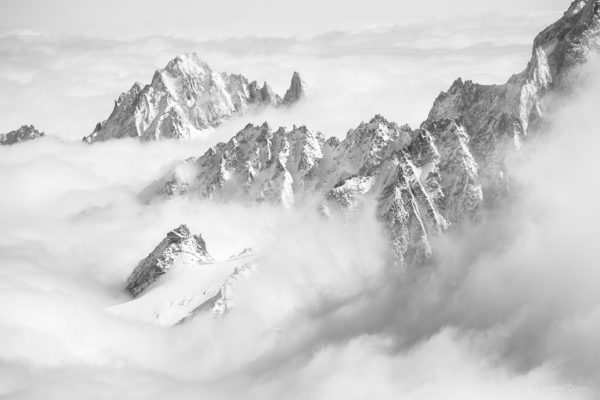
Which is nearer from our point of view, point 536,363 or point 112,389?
point 536,363

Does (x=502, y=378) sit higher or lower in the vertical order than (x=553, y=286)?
lower

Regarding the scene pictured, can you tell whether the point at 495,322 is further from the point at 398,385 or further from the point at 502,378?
the point at 398,385

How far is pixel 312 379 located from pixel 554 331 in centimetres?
6777

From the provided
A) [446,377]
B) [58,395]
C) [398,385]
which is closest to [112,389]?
[58,395]

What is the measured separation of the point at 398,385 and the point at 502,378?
89.9 ft

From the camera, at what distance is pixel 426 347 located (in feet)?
642

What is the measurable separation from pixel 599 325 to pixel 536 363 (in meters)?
18.8

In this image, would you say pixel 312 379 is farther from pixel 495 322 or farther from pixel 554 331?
pixel 554 331

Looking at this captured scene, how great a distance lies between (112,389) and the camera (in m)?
199

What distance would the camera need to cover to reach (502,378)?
17862 cm

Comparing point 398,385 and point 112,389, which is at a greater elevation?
point 112,389

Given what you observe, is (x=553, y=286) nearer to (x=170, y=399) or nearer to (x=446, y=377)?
(x=446, y=377)

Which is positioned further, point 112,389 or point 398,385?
point 112,389

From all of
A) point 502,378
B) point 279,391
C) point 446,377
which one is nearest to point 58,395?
point 279,391
